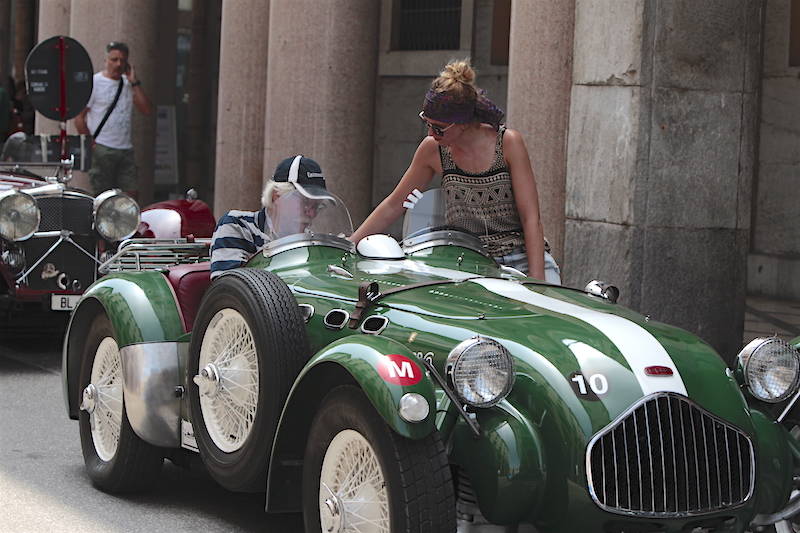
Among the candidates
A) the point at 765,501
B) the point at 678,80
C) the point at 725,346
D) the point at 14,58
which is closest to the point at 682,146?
the point at 678,80

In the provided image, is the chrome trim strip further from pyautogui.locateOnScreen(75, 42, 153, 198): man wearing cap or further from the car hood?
pyautogui.locateOnScreen(75, 42, 153, 198): man wearing cap

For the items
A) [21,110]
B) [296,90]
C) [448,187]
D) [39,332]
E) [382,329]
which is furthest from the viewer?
[21,110]

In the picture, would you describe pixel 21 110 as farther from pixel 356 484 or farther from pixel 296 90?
pixel 356 484

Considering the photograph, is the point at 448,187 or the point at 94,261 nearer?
the point at 448,187

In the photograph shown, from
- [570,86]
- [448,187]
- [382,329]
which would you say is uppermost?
[570,86]

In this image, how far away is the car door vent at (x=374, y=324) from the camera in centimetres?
518

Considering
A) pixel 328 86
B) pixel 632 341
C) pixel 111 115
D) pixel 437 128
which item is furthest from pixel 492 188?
pixel 111 115

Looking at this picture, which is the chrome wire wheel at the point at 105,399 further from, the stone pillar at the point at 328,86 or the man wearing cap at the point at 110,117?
the man wearing cap at the point at 110,117

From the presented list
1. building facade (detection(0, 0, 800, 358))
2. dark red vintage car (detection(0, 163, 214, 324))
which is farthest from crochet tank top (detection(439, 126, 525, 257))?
dark red vintage car (detection(0, 163, 214, 324))

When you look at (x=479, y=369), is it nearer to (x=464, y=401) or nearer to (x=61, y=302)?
(x=464, y=401)

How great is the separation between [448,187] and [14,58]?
2417 centimetres

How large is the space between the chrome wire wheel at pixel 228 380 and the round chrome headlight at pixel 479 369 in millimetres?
1022

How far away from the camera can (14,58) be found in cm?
2911

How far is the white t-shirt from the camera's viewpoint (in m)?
14.1
